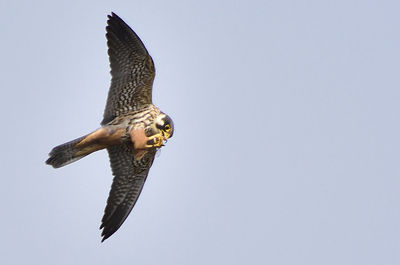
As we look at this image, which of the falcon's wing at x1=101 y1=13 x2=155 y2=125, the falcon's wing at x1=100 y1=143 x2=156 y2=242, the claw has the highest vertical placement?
the falcon's wing at x1=101 y1=13 x2=155 y2=125

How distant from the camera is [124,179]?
17.2m

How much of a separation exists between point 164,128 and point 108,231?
2335 mm

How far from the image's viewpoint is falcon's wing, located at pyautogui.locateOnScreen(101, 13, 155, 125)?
16219 millimetres

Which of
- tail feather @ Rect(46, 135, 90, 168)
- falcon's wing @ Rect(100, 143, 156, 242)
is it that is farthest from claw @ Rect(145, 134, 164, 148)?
tail feather @ Rect(46, 135, 90, 168)

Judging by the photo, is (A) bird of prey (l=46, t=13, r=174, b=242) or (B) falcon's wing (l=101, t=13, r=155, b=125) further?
(B) falcon's wing (l=101, t=13, r=155, b=125)

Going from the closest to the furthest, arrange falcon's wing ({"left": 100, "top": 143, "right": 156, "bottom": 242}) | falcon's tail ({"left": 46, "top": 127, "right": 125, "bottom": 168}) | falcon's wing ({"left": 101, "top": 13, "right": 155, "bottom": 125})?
falcon's tail ({"left": 46, "top": 127, "right": 125, "bottom": 168}) → falcon's wing ({"left": 101, "top": 13, "right": 155, "bottom": 125}) → falcon's wing ({"left": 100, "top": 143, "right": 156, "bottom": 242})

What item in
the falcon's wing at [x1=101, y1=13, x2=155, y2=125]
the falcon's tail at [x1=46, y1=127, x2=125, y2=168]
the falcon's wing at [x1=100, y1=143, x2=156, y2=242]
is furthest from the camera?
the falcon's wing at [x1=100, y1=143, x2=156, y2=242]

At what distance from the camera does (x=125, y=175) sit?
56.4ft

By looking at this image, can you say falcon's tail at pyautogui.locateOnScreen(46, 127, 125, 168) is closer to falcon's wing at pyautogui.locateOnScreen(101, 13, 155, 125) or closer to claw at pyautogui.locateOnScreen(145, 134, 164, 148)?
falcon's wing at pyautogui.locateOnScreen(101, 13, 155, 125)

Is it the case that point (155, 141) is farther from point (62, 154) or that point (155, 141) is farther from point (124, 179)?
point (62, 154)

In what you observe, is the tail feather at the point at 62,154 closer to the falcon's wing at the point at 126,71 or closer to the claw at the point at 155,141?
the falcon's wing at the point at 126,71

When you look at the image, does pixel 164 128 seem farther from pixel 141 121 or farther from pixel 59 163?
pixel 59 163

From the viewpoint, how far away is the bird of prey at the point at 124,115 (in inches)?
634

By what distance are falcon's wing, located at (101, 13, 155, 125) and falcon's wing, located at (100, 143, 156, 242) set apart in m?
0.84
